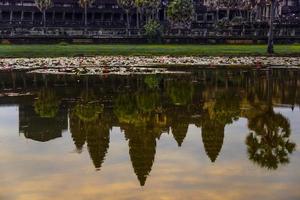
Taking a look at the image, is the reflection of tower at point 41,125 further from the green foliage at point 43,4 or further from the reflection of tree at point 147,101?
the green foliage at point 43,4

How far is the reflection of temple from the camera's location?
1636 cm

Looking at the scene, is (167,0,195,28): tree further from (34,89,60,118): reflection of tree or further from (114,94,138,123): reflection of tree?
(114,94,138,123): reflection of tree

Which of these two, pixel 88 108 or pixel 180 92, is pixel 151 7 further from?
pixel 88 108

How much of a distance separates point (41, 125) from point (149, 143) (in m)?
4.73

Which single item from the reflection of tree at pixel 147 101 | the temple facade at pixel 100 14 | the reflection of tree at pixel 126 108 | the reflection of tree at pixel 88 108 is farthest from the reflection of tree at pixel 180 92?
the temple facade at pixel 100 14

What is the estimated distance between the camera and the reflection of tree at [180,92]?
995 inches

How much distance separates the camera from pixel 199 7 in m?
142

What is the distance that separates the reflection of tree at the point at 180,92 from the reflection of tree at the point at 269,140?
4.37 m

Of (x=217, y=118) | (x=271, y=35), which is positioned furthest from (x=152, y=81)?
(x=271, y=35)

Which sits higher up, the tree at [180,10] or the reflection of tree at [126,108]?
the tree at [180,10]

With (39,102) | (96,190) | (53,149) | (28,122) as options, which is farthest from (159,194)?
(39,102)

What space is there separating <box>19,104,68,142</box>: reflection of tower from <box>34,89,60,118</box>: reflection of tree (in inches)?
9.9

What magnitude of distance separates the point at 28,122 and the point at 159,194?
30.2 ft

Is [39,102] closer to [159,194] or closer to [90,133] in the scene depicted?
[90,133]
